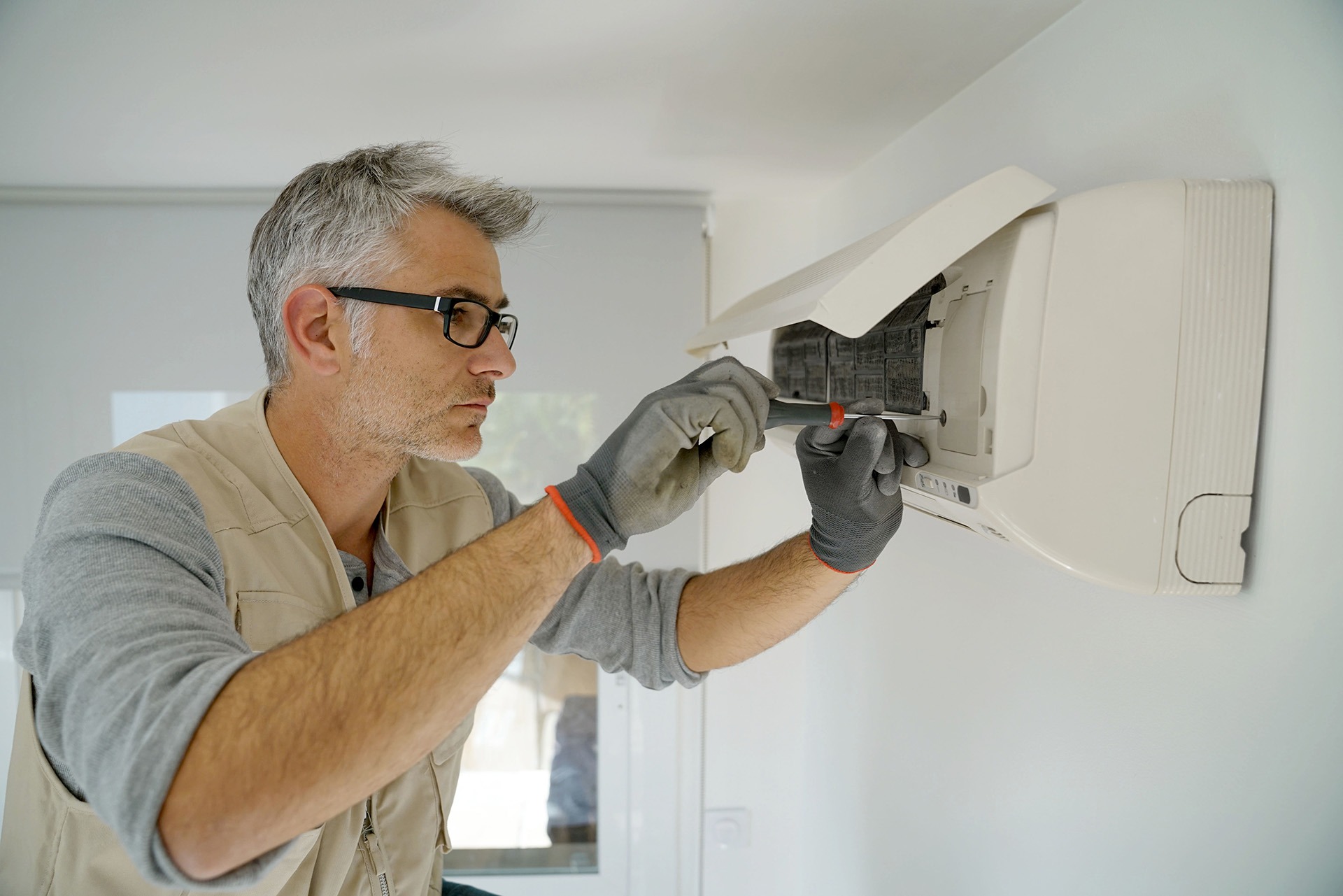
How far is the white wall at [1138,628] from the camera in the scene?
703 millimetres

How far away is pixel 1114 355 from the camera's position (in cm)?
76

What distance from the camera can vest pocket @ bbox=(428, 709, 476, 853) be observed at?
1334 mm

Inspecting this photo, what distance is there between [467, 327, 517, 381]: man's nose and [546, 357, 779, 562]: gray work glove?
0.30 metres

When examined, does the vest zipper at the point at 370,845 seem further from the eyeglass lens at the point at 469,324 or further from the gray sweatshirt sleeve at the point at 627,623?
the eyeglass lens at the point at 469,324

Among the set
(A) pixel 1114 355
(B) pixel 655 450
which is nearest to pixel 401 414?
(B) pixel 655 450

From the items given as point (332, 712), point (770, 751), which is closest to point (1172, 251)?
point (332, 712)

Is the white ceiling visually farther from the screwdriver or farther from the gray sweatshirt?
the gray sweatshirt

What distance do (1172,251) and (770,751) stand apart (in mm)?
1890

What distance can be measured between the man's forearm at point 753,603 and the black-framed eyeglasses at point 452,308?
0.53 meters

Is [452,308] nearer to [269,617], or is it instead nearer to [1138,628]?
[269,617]

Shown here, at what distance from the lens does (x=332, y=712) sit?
69 cm

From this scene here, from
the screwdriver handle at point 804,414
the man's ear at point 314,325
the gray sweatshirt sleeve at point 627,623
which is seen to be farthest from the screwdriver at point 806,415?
the man's ear at point 314,325

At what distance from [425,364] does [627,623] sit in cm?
54

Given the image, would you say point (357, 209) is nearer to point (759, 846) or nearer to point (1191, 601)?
point (1191, 601)
